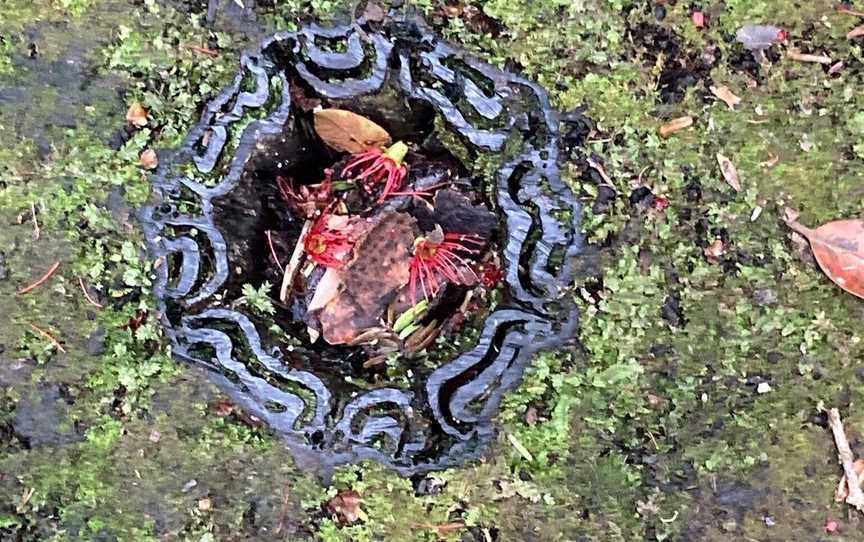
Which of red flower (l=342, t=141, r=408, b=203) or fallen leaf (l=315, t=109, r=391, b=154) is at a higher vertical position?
fallen leaf (l=315, t=109, r=391, b=154)

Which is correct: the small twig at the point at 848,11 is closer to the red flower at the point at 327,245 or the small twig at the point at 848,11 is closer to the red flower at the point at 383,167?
the red flower at the point at 383,167

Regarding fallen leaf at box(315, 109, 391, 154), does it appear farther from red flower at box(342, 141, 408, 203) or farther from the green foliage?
the green foliage

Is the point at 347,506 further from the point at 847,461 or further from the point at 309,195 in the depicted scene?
the point at 847,461

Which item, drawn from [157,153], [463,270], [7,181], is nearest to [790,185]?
[463,270]

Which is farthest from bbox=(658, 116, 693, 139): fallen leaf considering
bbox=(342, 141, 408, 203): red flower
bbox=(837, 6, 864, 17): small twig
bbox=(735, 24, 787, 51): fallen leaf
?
bbox=(342, 141, 408, 203): red flower

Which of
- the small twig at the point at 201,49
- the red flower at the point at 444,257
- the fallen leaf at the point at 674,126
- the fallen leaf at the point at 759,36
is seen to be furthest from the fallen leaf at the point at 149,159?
the fallen leaf at the point at 759,36

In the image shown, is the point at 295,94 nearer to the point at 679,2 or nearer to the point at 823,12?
the point at 679,2
